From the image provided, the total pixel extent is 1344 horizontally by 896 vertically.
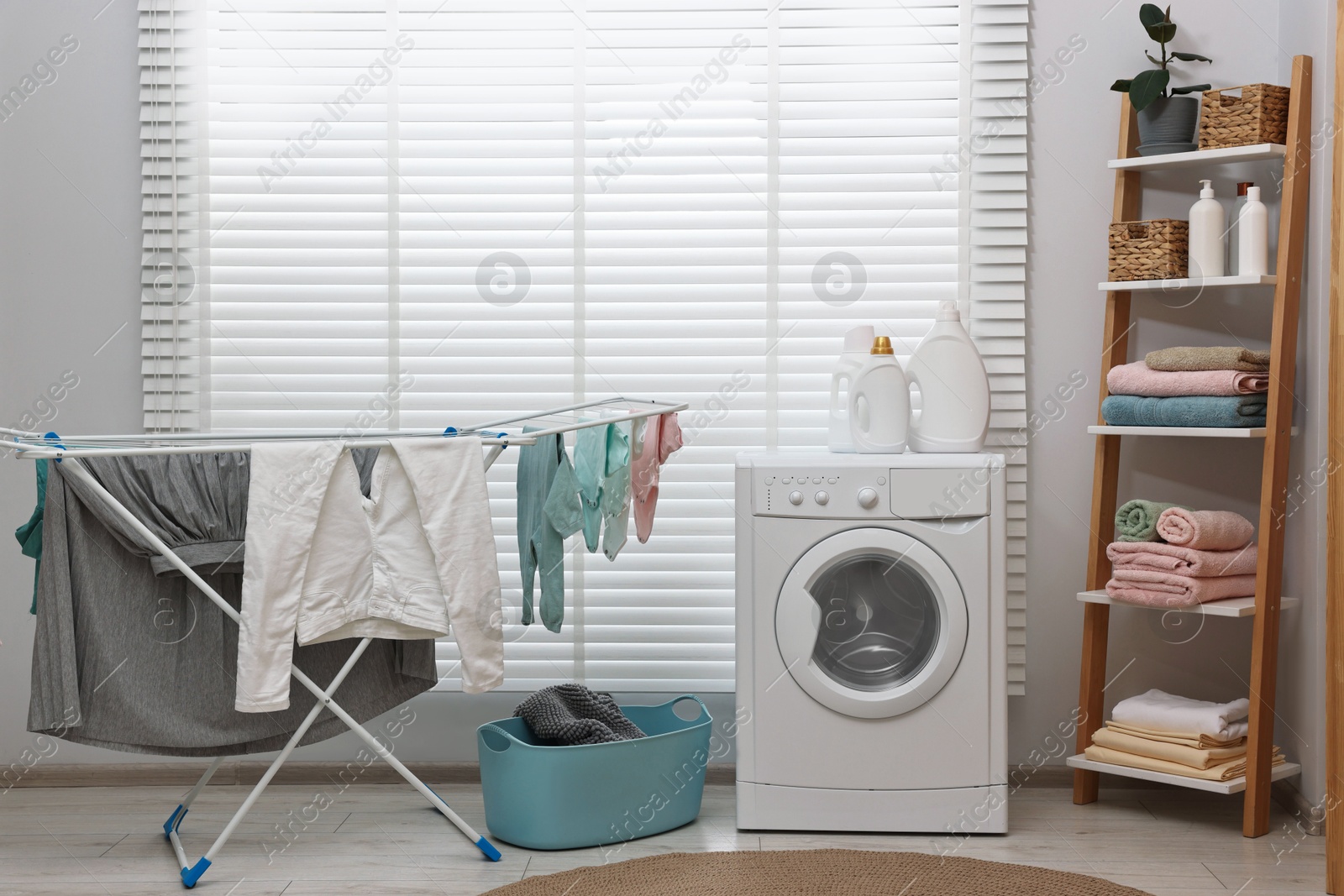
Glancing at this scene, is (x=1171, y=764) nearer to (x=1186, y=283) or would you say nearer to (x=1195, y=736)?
(x=1195, y=736)

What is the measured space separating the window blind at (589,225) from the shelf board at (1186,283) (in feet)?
0.82

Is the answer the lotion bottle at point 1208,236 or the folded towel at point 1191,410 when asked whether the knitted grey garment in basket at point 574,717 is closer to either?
the folded towel at point 1191,410

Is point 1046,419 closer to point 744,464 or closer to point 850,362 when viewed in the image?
point 850,362

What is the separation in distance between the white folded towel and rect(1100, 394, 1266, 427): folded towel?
2.17 ft

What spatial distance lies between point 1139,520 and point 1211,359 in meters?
0.41

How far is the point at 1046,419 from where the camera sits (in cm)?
278

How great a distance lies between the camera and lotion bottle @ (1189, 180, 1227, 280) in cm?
252

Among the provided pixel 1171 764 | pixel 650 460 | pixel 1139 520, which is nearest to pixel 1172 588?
pixel 1139 520

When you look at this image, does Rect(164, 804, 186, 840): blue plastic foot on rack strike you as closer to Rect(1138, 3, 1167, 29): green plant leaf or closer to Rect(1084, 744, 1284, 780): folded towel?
Rect(1084, 744, 1284, 780): folded towel

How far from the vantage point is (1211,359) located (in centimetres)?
245

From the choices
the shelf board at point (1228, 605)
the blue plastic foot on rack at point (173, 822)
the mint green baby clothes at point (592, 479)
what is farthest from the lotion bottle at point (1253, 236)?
the blue plastic foot on rack at point (173, 822)

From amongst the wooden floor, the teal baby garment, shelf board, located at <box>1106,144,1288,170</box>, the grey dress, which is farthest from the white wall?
the teal baby garment

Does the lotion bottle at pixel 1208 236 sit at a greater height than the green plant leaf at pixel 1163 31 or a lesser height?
lesser

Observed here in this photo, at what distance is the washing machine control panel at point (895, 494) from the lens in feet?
7.71
